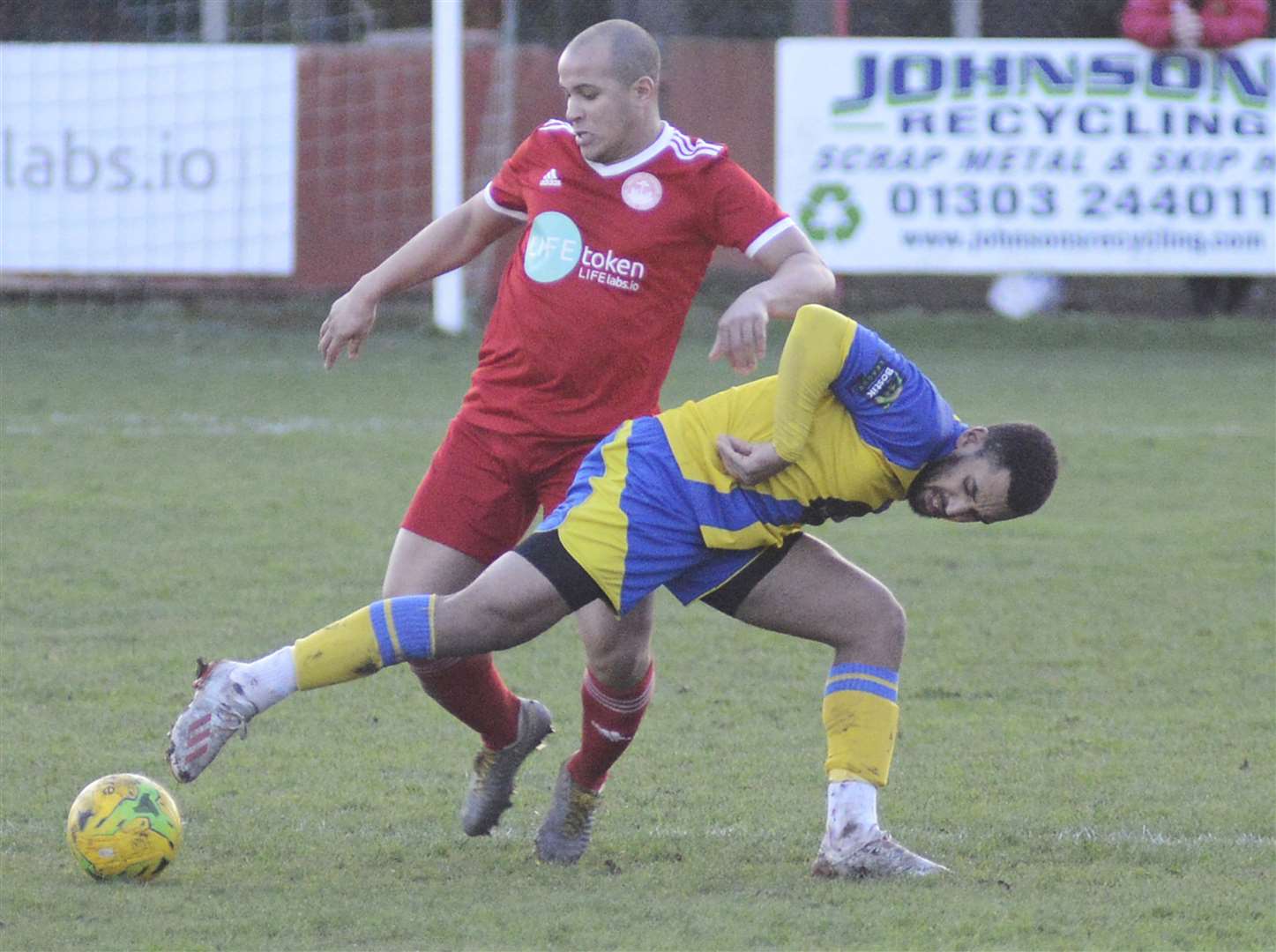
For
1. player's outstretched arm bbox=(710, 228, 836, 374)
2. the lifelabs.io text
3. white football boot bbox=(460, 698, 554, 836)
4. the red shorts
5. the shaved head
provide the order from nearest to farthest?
player's outstretched arm bbox=(710, 228, 836, 374) → the shaved head → the red shorts → white football boot bbox=(460, 698, 554, 836) → the lifelabs.io text

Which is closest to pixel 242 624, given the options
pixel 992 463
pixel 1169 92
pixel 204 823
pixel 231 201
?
pixel 204 823

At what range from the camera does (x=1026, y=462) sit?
4074 mm

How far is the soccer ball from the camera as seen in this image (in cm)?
422

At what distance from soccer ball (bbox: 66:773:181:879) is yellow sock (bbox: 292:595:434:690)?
0.47 meters

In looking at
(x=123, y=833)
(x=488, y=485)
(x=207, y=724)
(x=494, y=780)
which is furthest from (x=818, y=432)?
(x=123, y=833)

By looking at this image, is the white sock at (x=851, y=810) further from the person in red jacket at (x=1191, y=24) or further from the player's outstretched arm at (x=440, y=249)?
the person in red jacket at (x=1191, y=24)

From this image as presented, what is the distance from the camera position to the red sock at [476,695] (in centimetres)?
467

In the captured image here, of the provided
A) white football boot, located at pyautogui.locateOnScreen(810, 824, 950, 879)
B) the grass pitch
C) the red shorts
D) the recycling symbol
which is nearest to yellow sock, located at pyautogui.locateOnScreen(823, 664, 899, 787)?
white football boot, located at pyautogui.locateOnScreen(810, 824, 950, 879)

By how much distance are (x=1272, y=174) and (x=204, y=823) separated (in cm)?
1158

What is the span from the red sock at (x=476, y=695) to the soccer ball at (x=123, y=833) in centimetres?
69

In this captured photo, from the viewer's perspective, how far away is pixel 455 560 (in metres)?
4.61

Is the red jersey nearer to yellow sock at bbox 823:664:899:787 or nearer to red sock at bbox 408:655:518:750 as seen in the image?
→ red sock at bbox 408:655:518:750

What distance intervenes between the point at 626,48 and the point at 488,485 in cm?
106

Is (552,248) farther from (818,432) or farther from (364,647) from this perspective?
(364,647)
